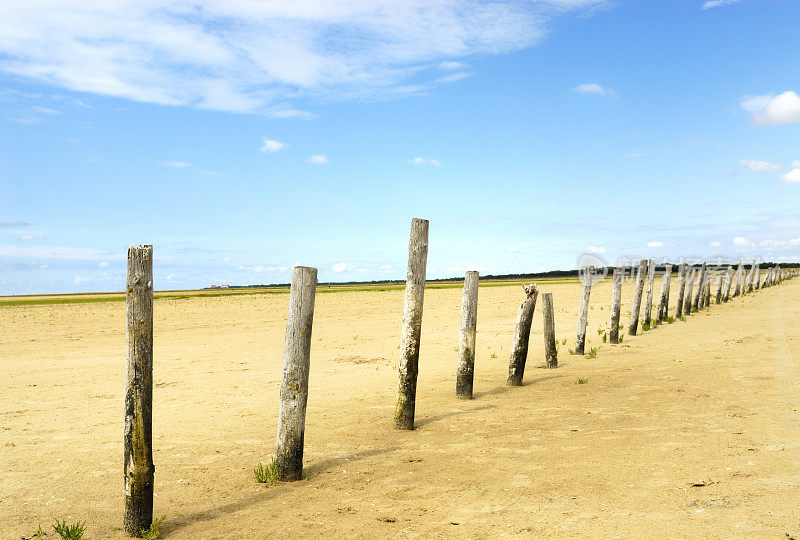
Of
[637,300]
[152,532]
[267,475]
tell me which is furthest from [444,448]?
[637,300]

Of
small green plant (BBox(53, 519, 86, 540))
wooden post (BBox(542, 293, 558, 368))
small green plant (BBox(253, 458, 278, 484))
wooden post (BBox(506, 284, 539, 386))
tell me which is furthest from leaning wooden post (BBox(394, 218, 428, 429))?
wooden post (BBox(542, 293, 558, 368))

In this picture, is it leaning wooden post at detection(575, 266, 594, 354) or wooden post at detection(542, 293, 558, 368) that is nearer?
wooden post at detection(542, 293, 558, 368)

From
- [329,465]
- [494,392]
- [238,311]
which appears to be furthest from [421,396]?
[238,311]

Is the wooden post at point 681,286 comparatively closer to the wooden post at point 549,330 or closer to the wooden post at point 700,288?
the wooden post at point 700,288

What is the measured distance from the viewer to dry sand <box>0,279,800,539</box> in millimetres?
5586

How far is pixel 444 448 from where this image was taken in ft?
25.7

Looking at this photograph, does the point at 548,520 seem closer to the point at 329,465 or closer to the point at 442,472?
the point at 442,472

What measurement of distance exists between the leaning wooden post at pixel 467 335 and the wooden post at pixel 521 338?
1.46 metres

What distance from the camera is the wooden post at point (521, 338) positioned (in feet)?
38.0

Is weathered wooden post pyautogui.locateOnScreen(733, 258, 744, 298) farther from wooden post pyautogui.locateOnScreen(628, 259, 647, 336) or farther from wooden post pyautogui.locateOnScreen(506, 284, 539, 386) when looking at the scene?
wooden post pyautogui.locateOnScreen(506, 284, 539, 386)

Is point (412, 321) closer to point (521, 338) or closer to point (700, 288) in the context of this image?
point (521, 338)

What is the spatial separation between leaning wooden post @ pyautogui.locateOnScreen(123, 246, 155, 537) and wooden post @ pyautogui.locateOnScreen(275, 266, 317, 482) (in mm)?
1532

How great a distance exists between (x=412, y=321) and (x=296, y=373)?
2.51 metres

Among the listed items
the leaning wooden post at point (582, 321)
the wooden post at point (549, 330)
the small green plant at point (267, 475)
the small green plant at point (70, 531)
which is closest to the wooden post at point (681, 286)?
the leaning wooden post at point (582, 321)
